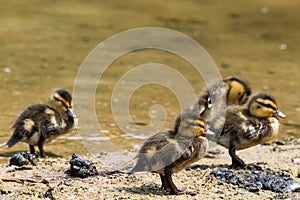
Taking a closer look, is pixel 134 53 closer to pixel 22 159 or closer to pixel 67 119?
pixel 67 119

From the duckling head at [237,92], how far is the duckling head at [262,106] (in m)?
1.00

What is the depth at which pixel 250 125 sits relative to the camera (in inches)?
252

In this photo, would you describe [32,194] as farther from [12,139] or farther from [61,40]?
[61,40]

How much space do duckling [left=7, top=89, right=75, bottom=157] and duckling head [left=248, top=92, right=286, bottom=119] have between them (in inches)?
72.8

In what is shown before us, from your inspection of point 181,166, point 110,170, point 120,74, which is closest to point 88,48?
point 120,74

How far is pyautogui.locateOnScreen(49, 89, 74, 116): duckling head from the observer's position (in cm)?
713

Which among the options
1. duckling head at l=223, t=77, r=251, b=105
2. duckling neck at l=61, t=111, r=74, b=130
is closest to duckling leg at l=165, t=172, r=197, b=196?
duckling neck at l=61, t=111, r=74, b=130

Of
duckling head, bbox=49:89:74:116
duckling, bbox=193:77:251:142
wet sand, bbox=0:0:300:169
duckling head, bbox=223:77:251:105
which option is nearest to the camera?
duckling, bbox=193:77:251:142

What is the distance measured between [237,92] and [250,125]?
1.26 metres

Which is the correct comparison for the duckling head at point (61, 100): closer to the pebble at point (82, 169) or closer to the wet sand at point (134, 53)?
the wet sand at point (134, 53)

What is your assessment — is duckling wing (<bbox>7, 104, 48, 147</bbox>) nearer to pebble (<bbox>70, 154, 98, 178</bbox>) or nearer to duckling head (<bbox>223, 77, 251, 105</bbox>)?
pebble (<bbox>70, 154, 98, 178</bbox>)

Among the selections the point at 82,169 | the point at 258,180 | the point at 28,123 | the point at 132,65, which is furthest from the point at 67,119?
the point at 132,65

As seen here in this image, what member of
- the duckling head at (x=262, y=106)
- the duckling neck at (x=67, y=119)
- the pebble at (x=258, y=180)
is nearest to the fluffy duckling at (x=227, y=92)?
the duckling head at (x=262, y=106)

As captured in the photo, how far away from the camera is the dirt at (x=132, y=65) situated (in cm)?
556
